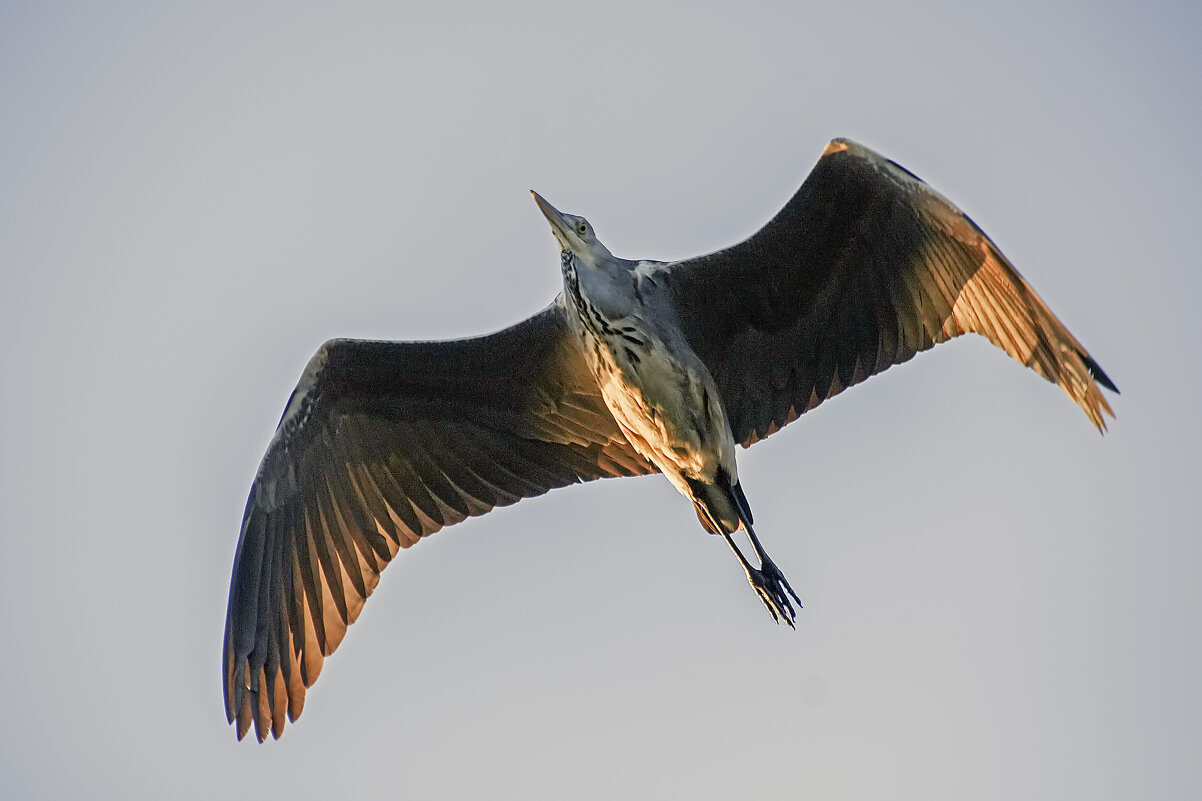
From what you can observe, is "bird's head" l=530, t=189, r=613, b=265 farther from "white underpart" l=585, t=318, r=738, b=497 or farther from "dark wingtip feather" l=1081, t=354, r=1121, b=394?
"dark wingtip feather" l=1081, t=354, r=1121, b=394

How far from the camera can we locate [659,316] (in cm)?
769

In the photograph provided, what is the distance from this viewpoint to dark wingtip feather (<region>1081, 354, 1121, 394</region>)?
270 inches

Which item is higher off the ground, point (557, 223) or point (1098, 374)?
point (557, 223)

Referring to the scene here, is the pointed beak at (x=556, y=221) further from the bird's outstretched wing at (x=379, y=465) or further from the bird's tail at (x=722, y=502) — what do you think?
the bird's tail at (x=722, y=502)

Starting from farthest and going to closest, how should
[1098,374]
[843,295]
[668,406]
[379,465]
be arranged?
1. [379,465]
2. [843,295]
3. [668,406]
4. [1098,374]

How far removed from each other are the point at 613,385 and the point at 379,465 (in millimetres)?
1837

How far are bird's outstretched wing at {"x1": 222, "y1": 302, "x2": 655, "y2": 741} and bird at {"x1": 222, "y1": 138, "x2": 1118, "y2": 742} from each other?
0.04ft

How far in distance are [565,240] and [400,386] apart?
1.53 metres

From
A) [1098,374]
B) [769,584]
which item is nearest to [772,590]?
[769,584]

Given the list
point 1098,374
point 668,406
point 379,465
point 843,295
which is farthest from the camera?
point 379,465

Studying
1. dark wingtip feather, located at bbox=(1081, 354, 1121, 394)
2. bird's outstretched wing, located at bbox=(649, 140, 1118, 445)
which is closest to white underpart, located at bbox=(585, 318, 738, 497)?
bird's outstretched wing, located at bbox=(649, 140, 1118, 445)

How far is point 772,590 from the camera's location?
8.09 metres

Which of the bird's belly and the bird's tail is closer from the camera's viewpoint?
the bird's belly

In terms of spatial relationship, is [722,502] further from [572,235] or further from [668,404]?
[572,235]
